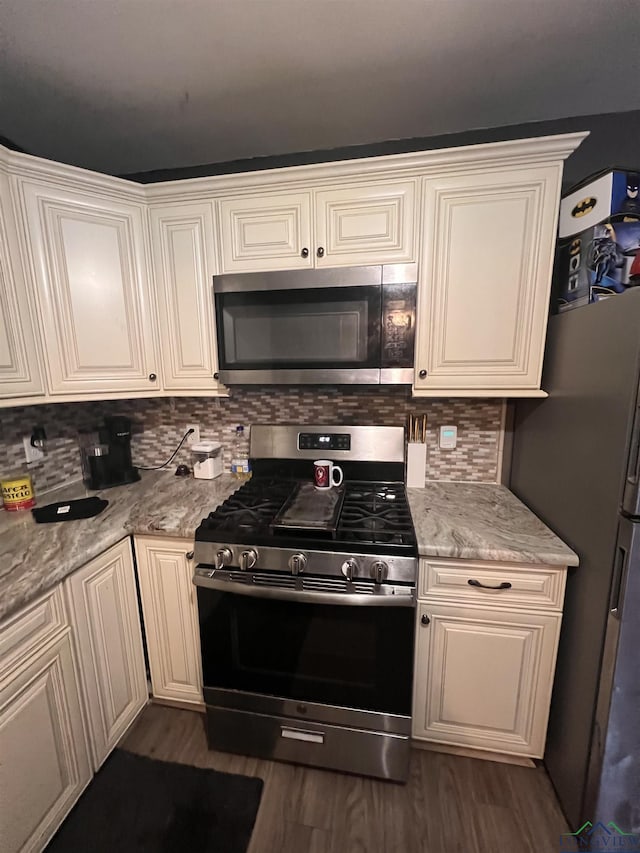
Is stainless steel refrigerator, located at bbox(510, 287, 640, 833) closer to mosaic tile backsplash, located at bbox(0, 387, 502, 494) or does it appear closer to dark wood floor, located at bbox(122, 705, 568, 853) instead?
dark wood floor, located at bbox(122, 705, 568, 853)

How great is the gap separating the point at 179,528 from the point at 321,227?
130cm

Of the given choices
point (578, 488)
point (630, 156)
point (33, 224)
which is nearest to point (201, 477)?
point (33, 224)

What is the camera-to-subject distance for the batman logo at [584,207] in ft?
3.96

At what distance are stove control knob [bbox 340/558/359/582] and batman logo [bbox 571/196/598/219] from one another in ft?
4.89

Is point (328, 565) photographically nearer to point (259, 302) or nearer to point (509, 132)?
point (259, 302)

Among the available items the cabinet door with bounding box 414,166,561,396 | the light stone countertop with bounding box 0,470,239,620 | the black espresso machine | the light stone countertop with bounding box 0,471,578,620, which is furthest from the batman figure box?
the black espresso machine

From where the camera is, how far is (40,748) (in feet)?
3.32

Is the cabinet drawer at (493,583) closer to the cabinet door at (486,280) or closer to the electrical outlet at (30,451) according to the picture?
the cabinet door at (486,280)

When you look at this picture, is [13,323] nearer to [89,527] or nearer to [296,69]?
[89,527]

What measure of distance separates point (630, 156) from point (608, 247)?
663mm

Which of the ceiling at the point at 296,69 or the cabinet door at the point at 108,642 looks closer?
the ceiling at the point at 296,69

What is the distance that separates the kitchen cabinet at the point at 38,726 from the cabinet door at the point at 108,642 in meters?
0.05

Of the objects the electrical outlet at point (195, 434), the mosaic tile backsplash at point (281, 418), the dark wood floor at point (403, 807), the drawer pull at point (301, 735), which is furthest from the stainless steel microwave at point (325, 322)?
the dark wood floor at point (403, 807)

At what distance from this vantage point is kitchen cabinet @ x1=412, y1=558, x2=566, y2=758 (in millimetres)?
1172
